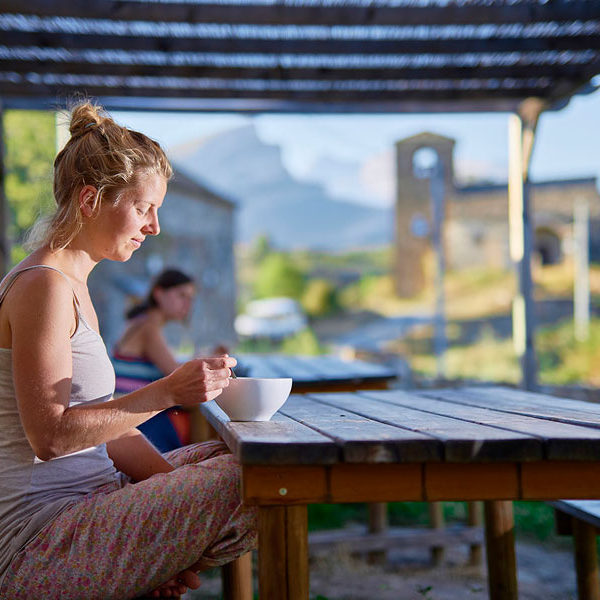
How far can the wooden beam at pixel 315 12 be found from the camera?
3371 millimetres

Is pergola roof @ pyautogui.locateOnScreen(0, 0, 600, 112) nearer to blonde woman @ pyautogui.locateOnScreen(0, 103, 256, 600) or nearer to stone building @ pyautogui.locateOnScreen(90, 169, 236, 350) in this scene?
blonde woman @ pyautogui.locateOnScreen(0, 103, 256, 600)

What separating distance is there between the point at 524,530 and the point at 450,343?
19.3 meters

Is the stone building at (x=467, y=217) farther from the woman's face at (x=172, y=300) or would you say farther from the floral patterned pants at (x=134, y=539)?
the floral patterned pants at (x=134, y=539)

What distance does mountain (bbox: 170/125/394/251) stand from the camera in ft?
305

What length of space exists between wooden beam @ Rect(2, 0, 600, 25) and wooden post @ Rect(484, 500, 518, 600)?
2230 millimetres

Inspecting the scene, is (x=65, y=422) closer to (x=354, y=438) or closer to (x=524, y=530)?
(x=354, y=438)

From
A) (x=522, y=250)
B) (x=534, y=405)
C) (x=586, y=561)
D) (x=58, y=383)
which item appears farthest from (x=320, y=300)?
(x=58, y=383)

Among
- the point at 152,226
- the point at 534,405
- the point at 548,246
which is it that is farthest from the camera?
the point at 548,246

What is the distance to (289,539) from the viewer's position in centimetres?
139

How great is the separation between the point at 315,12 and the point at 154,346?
5.43 ft

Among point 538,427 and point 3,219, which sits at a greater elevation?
point 3,219

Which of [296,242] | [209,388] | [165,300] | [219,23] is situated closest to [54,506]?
[209,388]

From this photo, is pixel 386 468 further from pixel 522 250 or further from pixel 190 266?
pixel 190 266

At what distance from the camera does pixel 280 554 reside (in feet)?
4.55
